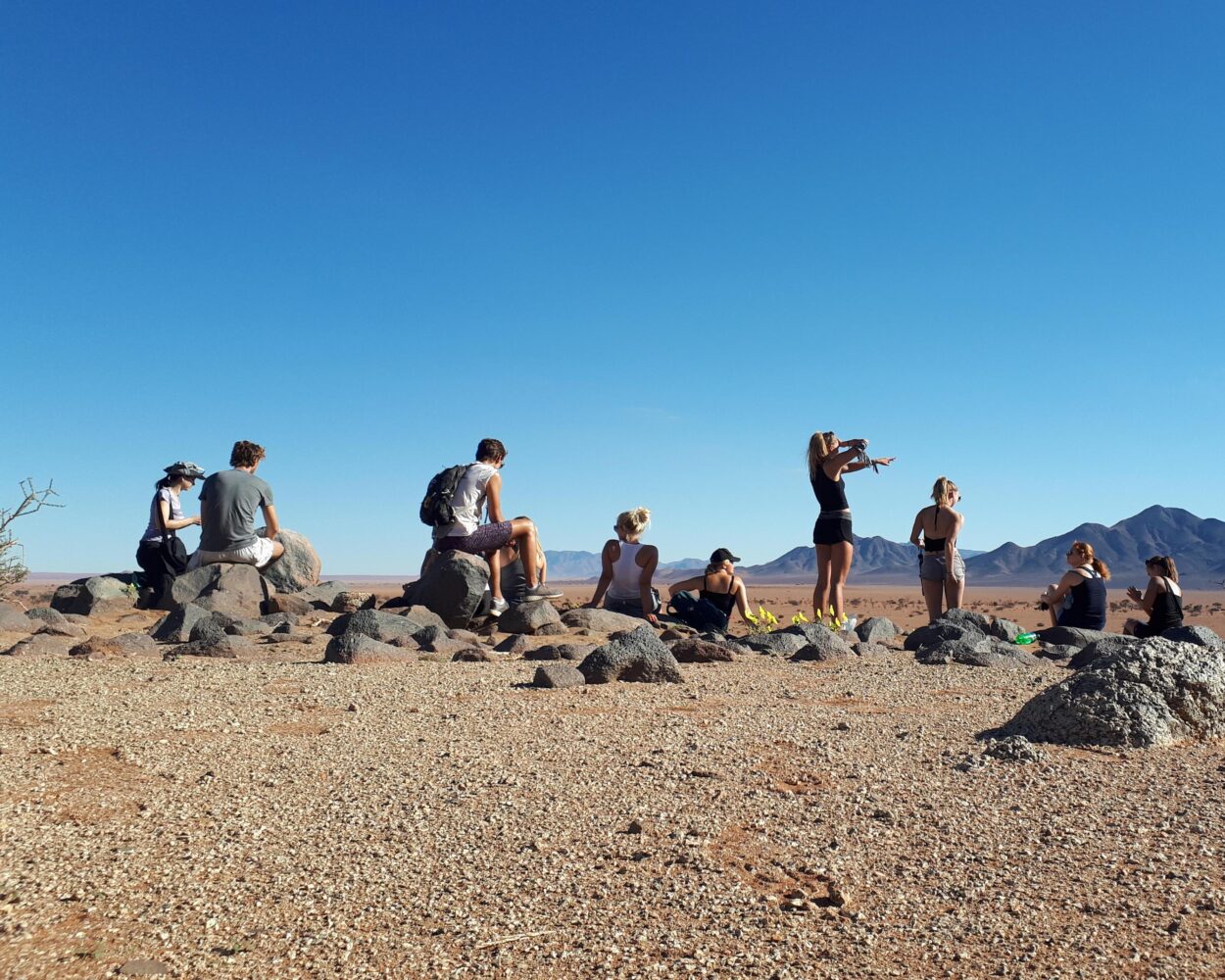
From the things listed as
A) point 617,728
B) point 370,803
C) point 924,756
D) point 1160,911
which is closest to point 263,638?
point 617,728

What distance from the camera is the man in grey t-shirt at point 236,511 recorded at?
38.7 feet

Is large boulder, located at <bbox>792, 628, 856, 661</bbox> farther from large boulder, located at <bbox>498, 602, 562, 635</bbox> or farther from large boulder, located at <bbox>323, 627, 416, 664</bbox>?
large boulder, located at <bbox>323, 627, 416, 664</bbox>

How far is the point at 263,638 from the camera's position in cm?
934

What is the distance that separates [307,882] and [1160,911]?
2550 mm

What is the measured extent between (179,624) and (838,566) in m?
6.68

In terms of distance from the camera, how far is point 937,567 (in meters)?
11.9

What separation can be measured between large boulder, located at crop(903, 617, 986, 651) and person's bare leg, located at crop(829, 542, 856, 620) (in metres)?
1.46

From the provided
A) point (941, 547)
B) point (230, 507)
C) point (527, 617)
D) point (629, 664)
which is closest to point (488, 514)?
point (527, 617)

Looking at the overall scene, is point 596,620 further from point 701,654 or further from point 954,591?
point 954,591

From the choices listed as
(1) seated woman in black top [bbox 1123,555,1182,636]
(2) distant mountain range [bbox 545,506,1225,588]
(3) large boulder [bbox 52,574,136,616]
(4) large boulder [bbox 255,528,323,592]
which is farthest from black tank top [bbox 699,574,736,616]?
(2) distant mountain range [bbox 545,506,1225,588]

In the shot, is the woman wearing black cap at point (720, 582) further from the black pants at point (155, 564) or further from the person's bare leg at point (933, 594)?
the black pants at point (155, 564)

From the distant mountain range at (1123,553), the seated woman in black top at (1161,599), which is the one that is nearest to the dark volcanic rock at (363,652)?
the seated woman in black top at (1161,599)

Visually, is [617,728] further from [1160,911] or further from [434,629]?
[434,629]

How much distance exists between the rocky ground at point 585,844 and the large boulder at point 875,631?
4632 mm
